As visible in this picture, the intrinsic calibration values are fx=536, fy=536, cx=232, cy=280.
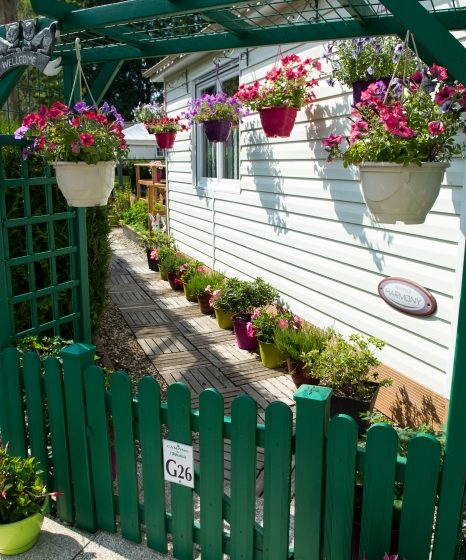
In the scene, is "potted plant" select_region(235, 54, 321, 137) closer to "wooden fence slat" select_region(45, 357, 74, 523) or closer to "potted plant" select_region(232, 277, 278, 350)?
"potted plant" select_region(232, 277, 278, 350)

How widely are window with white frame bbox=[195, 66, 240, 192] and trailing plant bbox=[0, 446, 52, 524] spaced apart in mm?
4694

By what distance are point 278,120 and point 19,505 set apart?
12.0 feet

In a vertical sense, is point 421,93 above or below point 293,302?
above

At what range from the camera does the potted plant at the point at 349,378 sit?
11.7 ft

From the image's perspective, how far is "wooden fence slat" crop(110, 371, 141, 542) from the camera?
7.95 feet

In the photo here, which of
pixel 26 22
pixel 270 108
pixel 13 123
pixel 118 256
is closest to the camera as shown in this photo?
pixel 26 22

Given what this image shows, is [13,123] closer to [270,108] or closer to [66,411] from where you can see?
[270,108]

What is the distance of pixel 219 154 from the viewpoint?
24.2 ft

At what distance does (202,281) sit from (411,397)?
11.3 feet

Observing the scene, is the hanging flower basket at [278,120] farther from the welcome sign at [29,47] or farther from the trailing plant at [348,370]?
the welcome sign at [29,47]

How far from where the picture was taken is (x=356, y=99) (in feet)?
12.3

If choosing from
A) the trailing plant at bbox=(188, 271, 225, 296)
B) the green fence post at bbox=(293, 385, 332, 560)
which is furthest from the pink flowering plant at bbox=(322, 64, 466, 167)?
the trailing plant at bbox=(188, 271, 225, 296)

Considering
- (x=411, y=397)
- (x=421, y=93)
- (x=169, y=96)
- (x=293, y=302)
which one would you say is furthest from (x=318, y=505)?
(x=169, y=96)

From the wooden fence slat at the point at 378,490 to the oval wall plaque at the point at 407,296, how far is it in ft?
6.33
